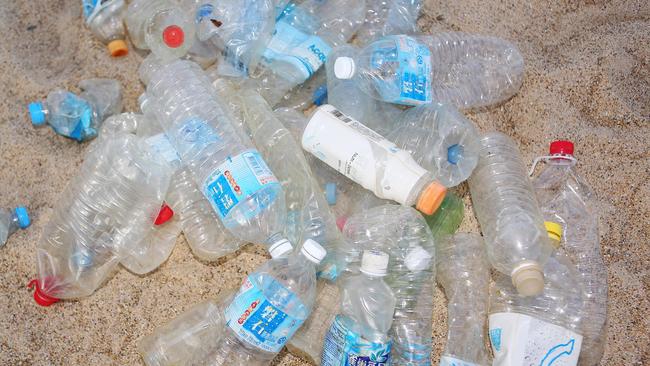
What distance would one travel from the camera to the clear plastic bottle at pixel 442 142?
232cm

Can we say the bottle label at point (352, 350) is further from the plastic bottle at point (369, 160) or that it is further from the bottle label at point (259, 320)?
the plastic bottle at point (369, 160)

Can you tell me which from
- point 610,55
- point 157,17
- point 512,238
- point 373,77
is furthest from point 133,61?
point 610,55

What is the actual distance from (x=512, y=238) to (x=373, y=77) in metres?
0.74

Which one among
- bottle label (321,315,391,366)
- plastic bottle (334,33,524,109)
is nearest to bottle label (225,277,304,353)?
bottle label (321,315,391,366)

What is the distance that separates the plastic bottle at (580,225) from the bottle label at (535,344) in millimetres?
106

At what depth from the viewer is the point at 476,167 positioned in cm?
240

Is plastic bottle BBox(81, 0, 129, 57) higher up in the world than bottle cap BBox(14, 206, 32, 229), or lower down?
higher up

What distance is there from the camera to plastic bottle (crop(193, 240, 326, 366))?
2002 millimetres

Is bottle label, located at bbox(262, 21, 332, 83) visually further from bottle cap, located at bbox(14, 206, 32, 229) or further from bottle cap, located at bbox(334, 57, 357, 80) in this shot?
bottle cap, located at bbox(14, 206, 32, 229)

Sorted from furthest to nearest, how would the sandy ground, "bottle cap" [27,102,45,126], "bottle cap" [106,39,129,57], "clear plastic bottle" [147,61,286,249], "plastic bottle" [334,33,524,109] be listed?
"bottle cap" [106,39,129,57], "bottle cap" [27,102,45,126], "plastic bottle" [334,33,524,109], the sandy ground, "clear plastic bottle" [147,61,286,249]

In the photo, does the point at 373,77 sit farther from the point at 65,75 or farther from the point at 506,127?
the point at 65,75

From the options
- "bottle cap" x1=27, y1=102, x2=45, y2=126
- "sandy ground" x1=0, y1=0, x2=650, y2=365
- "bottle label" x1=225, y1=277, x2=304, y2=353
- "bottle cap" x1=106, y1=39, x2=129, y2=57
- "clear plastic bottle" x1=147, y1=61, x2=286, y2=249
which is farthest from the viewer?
"bottle cap" x1=106, y1=39, x2=129, y2=57

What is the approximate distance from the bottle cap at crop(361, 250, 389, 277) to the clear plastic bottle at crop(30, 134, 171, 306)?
751 millimetres

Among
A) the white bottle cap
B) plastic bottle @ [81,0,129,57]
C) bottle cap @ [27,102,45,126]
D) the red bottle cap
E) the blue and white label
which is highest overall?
plastic bottle @ [81,0,129,57]
